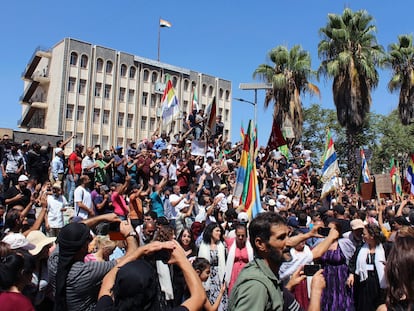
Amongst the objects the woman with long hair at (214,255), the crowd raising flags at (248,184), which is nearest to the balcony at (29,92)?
the crowd raising flags at (248,184)

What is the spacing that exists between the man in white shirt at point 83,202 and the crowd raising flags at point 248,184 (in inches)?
123

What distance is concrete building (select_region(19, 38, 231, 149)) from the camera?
46219 millimetres

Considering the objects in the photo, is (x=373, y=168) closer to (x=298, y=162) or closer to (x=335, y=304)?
(x=298, y=162)

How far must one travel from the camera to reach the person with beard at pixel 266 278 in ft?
7.47

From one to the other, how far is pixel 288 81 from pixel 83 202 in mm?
18528

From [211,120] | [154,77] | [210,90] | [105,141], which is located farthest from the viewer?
[210,90]

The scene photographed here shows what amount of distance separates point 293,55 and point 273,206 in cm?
1618

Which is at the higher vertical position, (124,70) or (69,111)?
(124,70)

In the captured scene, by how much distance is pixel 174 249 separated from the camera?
2443 millimetres

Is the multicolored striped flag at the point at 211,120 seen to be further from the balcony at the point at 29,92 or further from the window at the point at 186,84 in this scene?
the window at the point at 186,84

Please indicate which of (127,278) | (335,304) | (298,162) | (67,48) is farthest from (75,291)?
(67,48)

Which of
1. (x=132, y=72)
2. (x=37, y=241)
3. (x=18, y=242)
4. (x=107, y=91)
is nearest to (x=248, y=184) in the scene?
(x=37, y=241)

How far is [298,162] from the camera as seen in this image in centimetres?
2028

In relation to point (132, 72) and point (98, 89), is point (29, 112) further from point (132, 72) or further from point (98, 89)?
point (132, 72)
